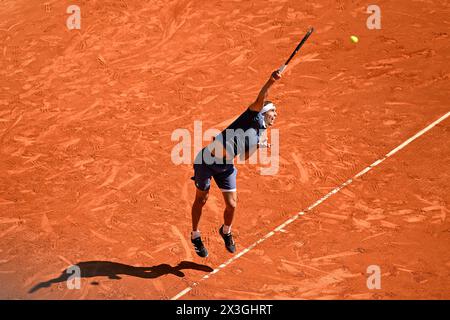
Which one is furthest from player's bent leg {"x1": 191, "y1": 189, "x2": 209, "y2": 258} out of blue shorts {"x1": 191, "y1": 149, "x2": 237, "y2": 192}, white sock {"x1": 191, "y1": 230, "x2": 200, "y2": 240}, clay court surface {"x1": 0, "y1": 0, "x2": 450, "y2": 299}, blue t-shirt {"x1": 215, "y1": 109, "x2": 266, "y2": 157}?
blue t-shirt {"x1": 215, "y1": 109, "x2": 266, "y2": 157}

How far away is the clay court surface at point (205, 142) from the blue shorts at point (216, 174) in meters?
1.14

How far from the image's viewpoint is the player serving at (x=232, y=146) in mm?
9203

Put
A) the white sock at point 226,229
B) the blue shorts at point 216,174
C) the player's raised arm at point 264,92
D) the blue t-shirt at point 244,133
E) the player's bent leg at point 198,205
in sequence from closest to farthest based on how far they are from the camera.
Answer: the player's raised arm at point 264,92 < the blue t-shirt at point 244,133 < the blue shorts at point 216,174 < the player's bent leg at point 198,205 < the white sock at point 226,229

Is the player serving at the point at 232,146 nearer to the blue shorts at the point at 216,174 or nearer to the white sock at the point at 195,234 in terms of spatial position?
the blue shorts at the point at 216,174

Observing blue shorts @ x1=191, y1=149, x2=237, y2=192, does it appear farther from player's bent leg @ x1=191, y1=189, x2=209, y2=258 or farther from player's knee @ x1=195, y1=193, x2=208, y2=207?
player's bent leg @ x1=191, y1=189, x2=209, y2=258

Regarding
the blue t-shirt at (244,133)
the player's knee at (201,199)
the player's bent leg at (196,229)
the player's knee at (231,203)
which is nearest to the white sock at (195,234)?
the player's bent leg at (196,229)

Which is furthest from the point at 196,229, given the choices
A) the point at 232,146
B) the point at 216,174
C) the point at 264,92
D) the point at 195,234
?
the point at 264,92

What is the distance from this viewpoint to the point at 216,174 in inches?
374

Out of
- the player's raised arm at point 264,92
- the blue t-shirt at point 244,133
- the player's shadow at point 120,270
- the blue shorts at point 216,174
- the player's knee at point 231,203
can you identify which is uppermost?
the player's raised arm at point 264,92

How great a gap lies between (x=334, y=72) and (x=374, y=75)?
0.78m

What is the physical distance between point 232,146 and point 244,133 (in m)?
0.23

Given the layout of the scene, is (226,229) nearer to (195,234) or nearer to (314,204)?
(195,234)

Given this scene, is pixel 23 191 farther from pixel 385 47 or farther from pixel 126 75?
pixel 385 47

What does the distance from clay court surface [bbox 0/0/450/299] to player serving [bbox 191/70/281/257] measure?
1.15 m
